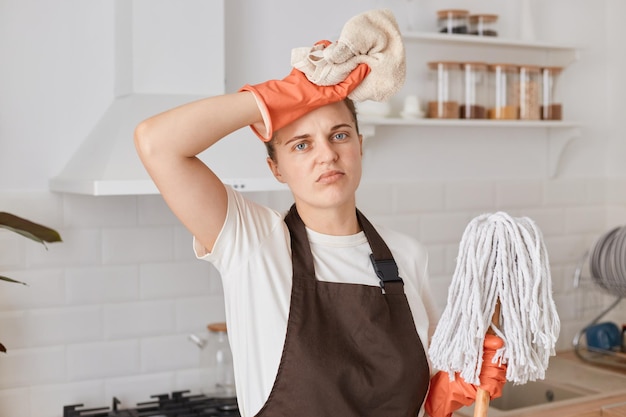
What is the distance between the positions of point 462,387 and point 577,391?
1.26 meters

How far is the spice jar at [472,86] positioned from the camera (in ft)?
9.76

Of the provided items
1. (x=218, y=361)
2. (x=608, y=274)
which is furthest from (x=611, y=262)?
(x=218, y=361)

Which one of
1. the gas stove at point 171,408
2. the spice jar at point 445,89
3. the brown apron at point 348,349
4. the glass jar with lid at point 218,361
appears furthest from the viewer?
the spice jar at point 445,89

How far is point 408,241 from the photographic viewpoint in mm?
1811

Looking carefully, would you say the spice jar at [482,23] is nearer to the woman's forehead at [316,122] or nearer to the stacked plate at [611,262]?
the stacked plate at [611,262]

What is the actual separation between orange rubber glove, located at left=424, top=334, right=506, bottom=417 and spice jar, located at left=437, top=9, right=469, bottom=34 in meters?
1.59

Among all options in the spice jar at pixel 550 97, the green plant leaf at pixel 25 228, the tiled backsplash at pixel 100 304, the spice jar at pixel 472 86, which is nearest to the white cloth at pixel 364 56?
the green plant leaf at pixel 25 228

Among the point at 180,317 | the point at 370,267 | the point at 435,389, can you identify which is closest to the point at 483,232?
the point at 370,267

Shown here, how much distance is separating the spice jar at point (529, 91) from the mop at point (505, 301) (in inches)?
69.0

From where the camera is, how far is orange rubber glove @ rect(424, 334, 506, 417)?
145cm

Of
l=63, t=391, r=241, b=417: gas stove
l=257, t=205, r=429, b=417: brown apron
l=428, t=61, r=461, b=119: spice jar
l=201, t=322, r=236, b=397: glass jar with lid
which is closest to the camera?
l=257, t=205, r=429, b=417: brown apron

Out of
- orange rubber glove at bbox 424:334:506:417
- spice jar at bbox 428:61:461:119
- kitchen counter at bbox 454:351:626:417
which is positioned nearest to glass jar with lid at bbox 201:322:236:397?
kitchen counter at bbox 454:351:626:417

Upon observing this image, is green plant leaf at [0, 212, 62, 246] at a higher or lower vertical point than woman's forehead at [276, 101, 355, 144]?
lower

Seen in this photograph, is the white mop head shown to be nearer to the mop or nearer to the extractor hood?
the mop
